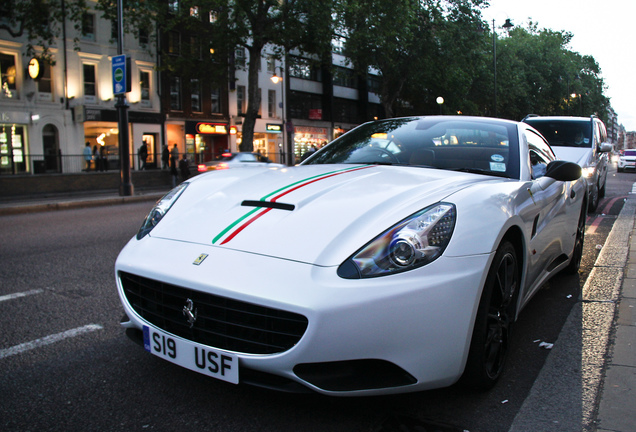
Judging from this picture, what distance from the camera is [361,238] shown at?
2.32m

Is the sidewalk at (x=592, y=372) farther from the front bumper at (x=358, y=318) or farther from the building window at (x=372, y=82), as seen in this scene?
the building window at (x=372, y=82)

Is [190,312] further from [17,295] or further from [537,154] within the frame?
[17,295]

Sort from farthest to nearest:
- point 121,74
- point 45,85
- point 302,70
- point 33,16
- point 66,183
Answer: point 302,70 → point 45,85 → point 33,16 → point 66,183 → point 121,74

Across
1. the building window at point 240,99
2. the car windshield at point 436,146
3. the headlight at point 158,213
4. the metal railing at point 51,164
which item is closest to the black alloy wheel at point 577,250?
the car windshield at point 436,146

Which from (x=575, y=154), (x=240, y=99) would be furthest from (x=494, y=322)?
(x=240, y=99)

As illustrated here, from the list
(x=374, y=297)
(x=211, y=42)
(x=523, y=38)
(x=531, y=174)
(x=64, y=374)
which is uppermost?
(x=523, y=38)

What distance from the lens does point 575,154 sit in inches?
398

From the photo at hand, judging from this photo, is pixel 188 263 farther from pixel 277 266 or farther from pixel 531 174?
pixel 531 174

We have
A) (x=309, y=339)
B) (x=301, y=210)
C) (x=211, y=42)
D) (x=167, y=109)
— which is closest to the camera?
(x=309, y=339)

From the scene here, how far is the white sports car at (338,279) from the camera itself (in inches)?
83.4

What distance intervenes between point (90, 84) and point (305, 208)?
31.5 metres

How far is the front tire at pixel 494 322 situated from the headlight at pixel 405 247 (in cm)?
34

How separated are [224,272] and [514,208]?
1569 millimetres

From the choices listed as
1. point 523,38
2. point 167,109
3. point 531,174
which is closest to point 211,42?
point 167,109
